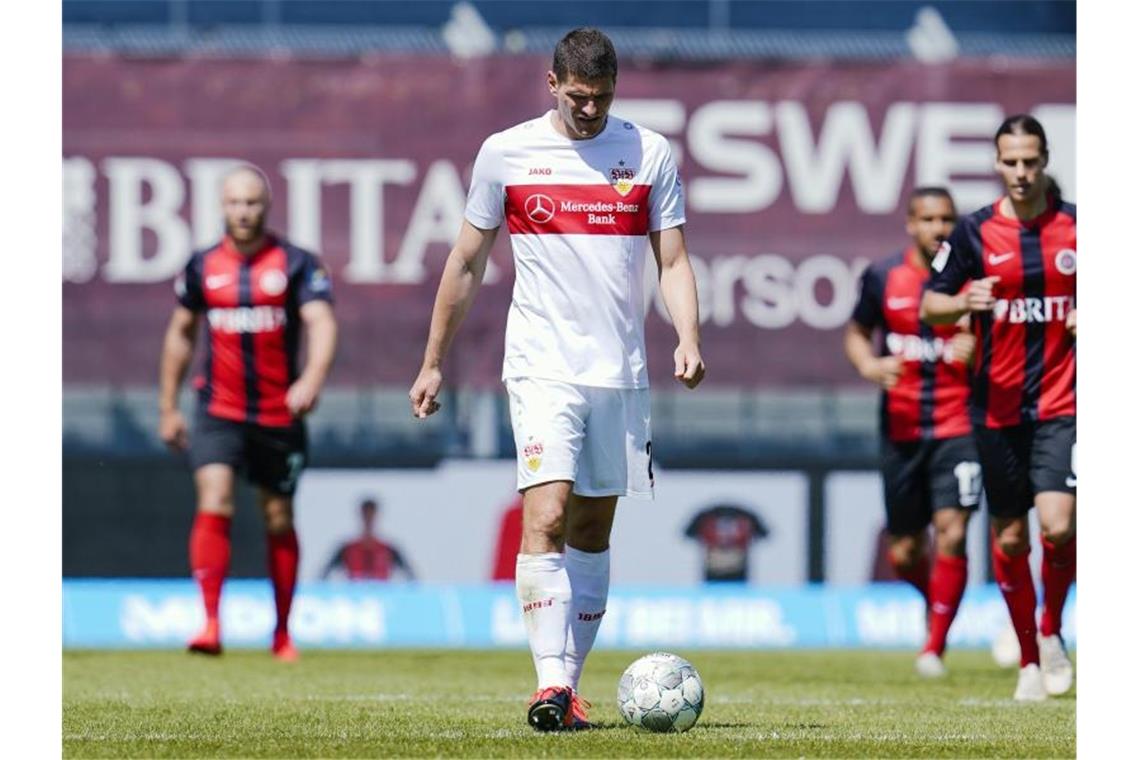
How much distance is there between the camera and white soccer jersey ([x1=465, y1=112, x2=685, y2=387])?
22.6 feet

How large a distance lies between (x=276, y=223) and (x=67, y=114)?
1.36m

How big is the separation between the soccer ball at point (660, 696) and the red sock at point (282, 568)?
495cm

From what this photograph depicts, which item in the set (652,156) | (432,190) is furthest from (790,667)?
(652,156)

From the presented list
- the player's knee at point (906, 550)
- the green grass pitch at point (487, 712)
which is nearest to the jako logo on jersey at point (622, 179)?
the green grass pitch at point (487, 712)

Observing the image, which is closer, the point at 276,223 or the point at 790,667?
the point at 790,667

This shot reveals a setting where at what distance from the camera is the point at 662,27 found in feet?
47.2

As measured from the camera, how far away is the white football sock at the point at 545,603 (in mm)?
6705

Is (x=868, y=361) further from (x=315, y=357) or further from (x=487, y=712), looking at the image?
(x=487, y=712)

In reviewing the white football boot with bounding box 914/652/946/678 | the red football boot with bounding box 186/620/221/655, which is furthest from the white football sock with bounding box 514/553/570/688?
the red football boot with bounding box 186/620/221/655

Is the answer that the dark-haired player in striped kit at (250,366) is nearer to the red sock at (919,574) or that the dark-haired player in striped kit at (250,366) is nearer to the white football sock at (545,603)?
the red sock at (919,574)

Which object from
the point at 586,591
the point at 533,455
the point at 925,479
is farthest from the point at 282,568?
the point at 533,455
